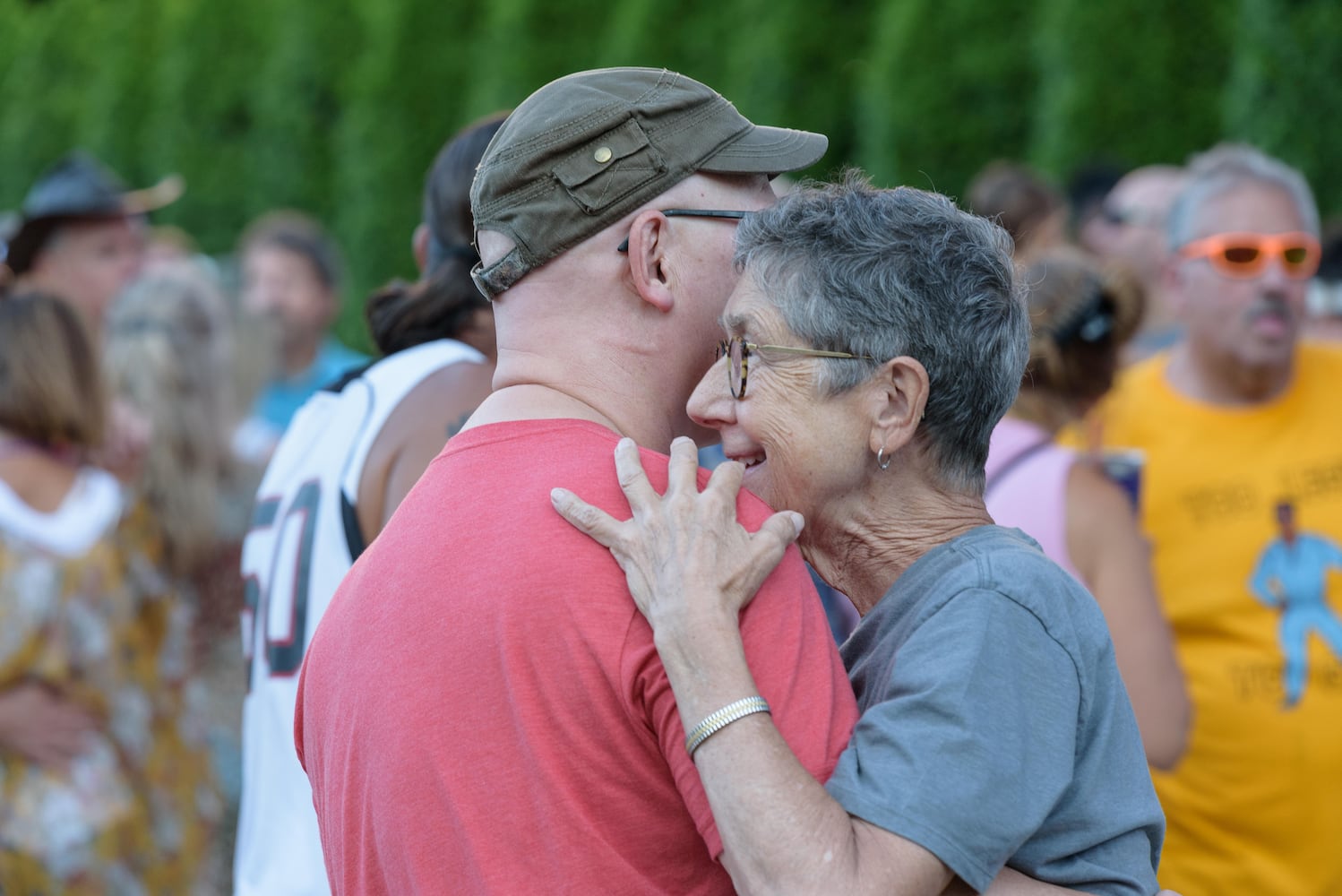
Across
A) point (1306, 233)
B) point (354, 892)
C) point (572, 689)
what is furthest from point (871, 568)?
point (1306, 233)

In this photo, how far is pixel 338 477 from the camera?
2.71 m

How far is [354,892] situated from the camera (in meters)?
Answer: 1.81

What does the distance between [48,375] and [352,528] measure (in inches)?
92.7

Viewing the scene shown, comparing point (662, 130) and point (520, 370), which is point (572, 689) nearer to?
point (520, 370)

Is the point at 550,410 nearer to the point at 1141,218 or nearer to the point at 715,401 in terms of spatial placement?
the point at 715,401

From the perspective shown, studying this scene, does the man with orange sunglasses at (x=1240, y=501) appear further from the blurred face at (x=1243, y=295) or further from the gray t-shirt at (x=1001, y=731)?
the gray t-shirt at (x=1001, y=731)

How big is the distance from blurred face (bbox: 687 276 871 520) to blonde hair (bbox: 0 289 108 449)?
132 inches

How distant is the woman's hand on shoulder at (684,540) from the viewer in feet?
5.19

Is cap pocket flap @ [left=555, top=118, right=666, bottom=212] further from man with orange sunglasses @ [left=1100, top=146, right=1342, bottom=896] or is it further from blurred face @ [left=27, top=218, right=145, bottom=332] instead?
blurred face @ [left=27, top=218, right=145, bottom=332]

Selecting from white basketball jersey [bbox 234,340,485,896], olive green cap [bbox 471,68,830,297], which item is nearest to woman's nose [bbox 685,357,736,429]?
olive green cap [bbox 471,68,830,297]

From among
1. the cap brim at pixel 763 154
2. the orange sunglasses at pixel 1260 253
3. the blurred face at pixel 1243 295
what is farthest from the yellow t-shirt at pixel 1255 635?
the cap brim at pixel 763 154

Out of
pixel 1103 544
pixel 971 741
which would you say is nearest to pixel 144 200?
pixel 1103 544

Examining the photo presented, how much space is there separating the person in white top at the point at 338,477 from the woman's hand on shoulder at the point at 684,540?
1.04 metres

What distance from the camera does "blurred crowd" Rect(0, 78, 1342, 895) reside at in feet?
9.89
